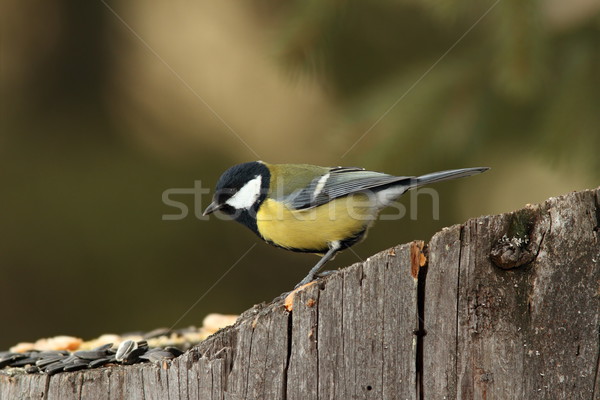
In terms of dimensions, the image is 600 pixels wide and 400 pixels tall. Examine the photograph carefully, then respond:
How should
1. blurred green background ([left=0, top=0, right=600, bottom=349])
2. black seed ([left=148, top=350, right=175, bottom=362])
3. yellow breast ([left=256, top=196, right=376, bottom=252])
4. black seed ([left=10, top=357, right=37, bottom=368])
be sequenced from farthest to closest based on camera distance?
blurred green background ([left=0, top=0, right=600, bottom=349]) → yellow breast ([left=256, top=196, right=376, bottom=252]) → black seed ([left=10, top=357, right=37, bottom=368]) → black seed ([left=148, top=350, right=175, bottom=362])

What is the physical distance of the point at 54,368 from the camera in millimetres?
1939

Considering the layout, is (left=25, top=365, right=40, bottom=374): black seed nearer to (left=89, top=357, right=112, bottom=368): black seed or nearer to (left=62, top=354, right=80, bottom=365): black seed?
(left=62, top=354, right=80, bottom=365): black seed

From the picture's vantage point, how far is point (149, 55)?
5156mm

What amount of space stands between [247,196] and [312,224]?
13.9 inches

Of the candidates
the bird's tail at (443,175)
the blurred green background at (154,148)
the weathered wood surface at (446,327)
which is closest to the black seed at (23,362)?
the weathered wood surface at (446,327)

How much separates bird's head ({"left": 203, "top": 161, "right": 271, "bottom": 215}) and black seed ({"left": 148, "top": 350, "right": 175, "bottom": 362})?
43.5 inches

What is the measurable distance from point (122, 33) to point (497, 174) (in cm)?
301

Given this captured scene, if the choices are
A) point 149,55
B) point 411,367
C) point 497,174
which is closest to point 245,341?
point 411,367

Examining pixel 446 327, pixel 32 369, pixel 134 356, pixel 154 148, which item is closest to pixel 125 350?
pixel 134 356

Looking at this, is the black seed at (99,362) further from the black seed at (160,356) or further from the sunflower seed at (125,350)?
the black seed at (160,356)

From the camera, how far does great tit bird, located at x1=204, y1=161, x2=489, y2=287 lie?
281 centimetres

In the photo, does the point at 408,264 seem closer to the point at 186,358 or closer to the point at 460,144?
the point at 186,358

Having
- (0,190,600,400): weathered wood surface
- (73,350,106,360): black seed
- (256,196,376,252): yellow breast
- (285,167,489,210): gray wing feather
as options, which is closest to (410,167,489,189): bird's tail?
(285,167,489,210): gray wing feather

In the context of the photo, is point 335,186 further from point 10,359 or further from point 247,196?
point 10,359
